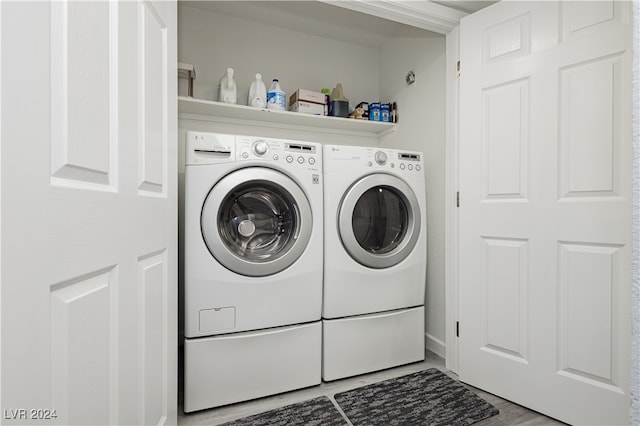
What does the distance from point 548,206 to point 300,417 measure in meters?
1.38

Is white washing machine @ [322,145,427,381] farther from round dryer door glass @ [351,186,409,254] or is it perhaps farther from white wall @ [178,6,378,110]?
white wall @ [178,6,378,110]

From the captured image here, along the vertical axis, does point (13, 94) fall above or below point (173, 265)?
above

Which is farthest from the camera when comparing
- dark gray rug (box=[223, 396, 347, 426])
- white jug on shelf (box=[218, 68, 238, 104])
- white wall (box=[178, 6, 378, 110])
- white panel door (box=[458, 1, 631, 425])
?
white wall (box=[178, 6, 378, 110])

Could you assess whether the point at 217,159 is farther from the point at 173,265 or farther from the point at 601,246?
the point at 601,246

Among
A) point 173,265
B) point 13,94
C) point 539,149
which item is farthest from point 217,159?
point 539,149

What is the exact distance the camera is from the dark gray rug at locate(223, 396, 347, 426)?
1.34 meters

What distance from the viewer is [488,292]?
1567mm

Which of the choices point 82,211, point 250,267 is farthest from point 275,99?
point 82,211

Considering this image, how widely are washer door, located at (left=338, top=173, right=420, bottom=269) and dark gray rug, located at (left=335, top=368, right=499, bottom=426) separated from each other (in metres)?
0.61

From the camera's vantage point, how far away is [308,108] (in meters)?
2.23

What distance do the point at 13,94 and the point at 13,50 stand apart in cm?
6

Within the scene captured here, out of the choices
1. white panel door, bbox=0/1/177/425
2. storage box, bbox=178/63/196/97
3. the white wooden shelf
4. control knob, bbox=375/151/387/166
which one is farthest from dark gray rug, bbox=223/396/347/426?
storage box, bbox=178/63/196/97

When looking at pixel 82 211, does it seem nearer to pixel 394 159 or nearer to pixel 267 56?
pixel 394 159

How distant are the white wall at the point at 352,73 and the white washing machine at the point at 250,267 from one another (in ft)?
2.58
